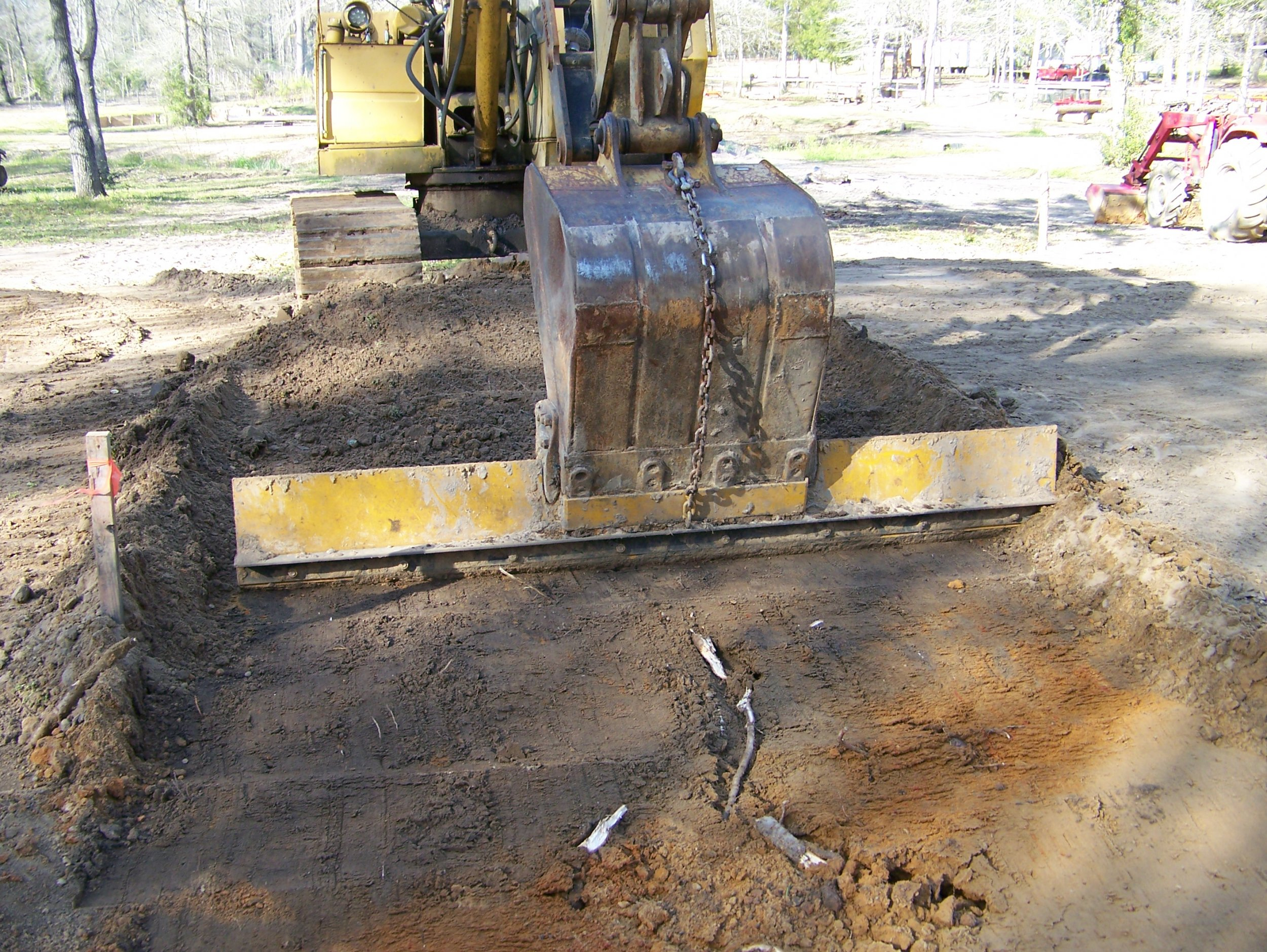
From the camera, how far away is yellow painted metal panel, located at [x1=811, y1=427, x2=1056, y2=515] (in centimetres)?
509

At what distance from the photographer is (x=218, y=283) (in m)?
11.6

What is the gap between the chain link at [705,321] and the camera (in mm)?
4402

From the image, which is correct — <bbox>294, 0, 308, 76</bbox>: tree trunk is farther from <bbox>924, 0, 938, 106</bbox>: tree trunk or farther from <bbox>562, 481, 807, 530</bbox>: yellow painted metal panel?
<bbox>562, 481, 807, 530</bbox>: yellow painted metal panel

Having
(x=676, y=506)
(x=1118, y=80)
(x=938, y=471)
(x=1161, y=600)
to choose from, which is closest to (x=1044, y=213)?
(x=938, y=471)

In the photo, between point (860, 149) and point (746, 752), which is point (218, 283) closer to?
point (746, 752)

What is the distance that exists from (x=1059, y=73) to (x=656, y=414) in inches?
2660

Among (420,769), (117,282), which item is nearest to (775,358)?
(420,769)

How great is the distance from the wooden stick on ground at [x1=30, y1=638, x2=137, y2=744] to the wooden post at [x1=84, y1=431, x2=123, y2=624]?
0.68 feet

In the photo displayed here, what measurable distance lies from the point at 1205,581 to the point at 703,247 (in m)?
2.59

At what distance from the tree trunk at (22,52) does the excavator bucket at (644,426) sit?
71338 mm

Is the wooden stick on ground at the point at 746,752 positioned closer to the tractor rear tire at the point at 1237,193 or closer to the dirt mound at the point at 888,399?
the dirt mound at the point at 888,399

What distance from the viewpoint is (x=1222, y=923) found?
9.80ft

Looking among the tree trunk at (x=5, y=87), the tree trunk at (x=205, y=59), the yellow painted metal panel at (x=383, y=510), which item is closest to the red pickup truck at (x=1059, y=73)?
the tree trunk at (x=205, y=59)

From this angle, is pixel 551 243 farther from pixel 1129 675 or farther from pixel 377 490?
pixel 1129 675
